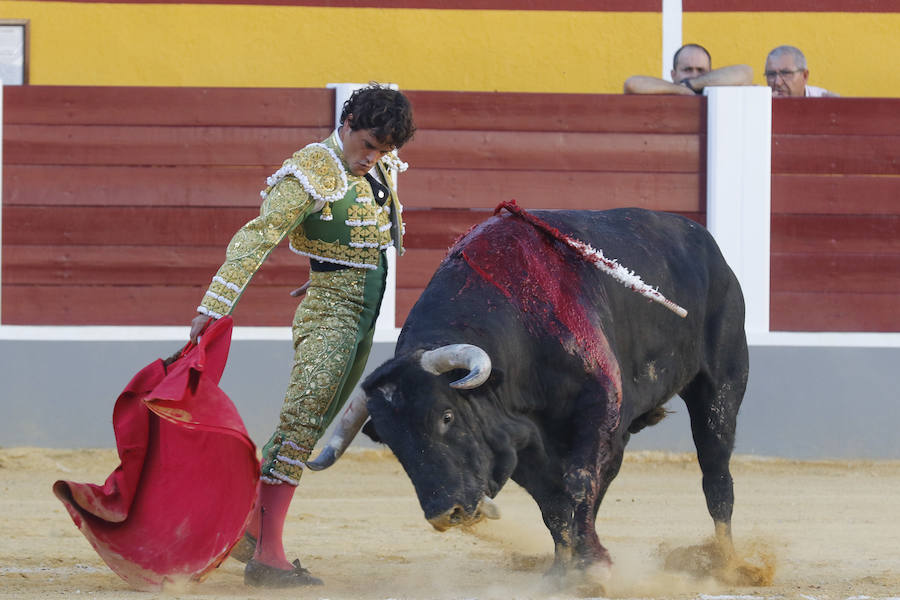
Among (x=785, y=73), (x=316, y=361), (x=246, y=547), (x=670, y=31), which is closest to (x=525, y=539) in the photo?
(x=246, y=547)

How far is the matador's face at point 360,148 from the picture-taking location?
11.6 feet

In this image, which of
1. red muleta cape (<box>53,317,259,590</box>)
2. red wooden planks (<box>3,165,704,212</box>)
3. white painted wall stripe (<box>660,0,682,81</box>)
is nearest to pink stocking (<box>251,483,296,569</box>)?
red muleta cape (<box>53,317,259,590</box>)

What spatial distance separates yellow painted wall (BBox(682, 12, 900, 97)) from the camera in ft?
24.7

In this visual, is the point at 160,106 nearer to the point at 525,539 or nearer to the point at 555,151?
the point at 555,151

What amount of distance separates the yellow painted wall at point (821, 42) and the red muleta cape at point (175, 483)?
4667mm

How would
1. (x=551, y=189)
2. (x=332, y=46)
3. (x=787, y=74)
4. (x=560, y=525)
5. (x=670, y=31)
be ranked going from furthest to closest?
(x=670, y=31) < (x=332, y=46) < (x=787, y=74) < (x=551, y=189) < (x=560, y=525)

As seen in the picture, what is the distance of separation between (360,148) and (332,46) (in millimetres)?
3952

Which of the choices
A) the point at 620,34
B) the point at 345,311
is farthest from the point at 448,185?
the point at 345,311

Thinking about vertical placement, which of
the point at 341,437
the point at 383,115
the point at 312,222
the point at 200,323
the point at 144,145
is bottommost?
the point at 341,437

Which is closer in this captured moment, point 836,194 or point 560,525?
point 560,525

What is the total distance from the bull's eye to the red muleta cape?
1.88 ft

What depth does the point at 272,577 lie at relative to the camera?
356 centimetres

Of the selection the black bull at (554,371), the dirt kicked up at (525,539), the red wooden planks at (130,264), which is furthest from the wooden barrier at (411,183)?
the black bull at (554,371)

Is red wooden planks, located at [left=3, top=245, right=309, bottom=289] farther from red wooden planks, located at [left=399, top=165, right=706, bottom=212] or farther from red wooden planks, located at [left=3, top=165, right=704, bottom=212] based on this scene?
red wooden planks, located at [left=399, top=165, right=706, bottom=212]
